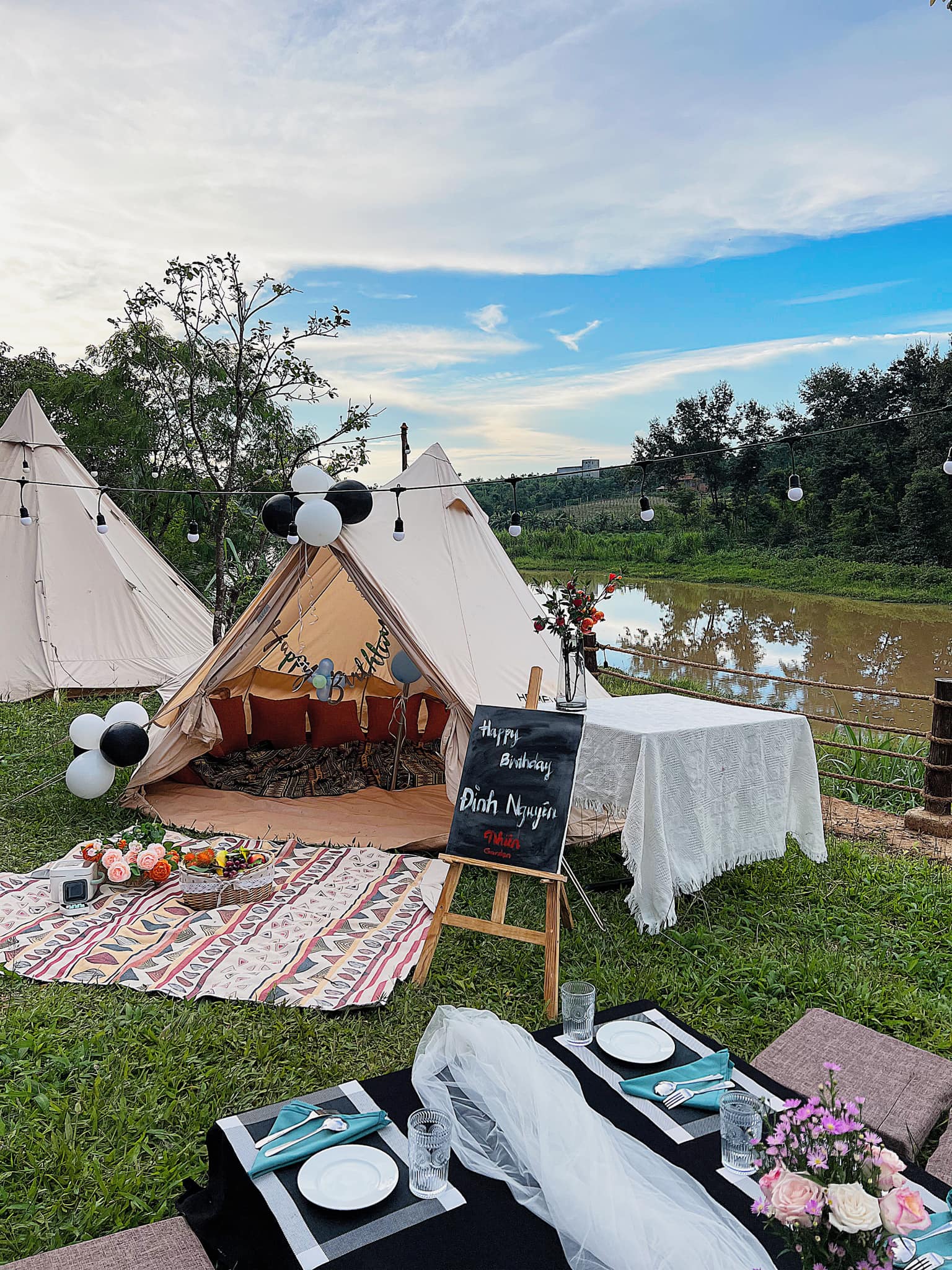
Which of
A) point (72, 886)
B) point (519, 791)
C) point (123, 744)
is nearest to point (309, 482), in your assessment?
point (123, 744)

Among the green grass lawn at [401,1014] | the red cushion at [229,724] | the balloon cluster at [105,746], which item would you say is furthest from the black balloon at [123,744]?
the red cushion at [229,724]

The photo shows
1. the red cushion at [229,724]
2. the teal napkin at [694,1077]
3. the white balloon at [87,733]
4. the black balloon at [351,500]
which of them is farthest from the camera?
the red cushion at [229,724]

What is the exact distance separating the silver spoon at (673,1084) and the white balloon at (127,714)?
411 centimetres

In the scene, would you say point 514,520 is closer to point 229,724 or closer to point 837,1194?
point 229,724

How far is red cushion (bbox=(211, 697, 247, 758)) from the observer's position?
622 cm

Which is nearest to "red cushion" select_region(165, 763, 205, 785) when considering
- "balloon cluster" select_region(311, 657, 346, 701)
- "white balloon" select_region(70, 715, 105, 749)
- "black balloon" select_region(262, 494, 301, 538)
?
"white balloon" select_region(70, 715, 105, 749)

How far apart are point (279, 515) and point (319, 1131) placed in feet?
13.3

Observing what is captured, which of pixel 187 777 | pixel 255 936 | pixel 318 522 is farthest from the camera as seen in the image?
pixel 187 777

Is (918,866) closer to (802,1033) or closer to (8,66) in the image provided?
(802,1033)

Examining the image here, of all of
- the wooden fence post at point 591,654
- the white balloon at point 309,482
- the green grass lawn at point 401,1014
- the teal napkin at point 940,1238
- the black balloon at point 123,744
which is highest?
the white balloon at point 309,482

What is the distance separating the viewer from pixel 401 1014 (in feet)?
9.96

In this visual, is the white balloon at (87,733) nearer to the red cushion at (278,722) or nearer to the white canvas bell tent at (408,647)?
the white canvas bell tent at (408,647)

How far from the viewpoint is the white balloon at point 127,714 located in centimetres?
504

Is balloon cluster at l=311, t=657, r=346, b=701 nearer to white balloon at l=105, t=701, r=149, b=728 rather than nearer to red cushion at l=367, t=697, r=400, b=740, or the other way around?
red cushion at l=367, t=697, r=400, b=740
